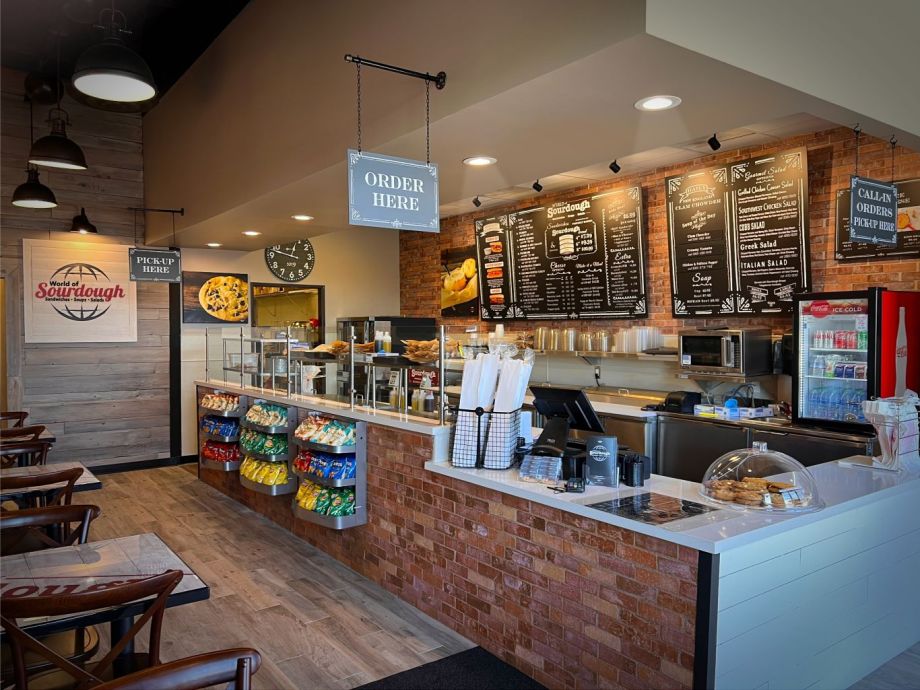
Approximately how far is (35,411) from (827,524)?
7.50 meters

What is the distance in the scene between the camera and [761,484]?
2773 millimetres

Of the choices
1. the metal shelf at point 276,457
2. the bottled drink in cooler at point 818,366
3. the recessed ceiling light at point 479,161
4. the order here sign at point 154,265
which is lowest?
the metal shelf at point 276,457

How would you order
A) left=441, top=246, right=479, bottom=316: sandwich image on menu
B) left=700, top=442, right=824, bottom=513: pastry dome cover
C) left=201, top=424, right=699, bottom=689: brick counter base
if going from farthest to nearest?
left=441, top=246, right=479, bottom=316: sandwich image on menu, left=700, top=442, right=824, bottom=513: pastry dome cover, left=201, top=424, right=699, bottom=689: brick counter base

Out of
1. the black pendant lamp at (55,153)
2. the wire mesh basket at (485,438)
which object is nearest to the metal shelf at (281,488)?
the wire mesh basket at (485,438)

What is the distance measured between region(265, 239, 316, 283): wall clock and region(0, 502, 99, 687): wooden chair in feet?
16.6

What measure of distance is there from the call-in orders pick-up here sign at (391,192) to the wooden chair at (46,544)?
1.78 meters

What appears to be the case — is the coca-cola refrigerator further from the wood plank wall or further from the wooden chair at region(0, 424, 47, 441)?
the wood plank wall

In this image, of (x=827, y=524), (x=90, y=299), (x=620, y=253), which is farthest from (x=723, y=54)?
(x=90, y=299)

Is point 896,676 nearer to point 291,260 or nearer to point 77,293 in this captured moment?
point 291,260

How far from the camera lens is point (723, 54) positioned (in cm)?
261

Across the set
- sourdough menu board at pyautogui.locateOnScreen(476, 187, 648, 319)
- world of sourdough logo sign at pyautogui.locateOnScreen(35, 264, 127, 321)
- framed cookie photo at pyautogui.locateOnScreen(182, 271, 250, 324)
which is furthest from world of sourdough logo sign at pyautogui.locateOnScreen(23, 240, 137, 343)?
sourdough menu board at pyautogui.locateOnScreen(476, 187, 648, 319)

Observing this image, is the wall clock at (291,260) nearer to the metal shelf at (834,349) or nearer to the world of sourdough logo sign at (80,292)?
the world of sourdough logo sign at (80,292)

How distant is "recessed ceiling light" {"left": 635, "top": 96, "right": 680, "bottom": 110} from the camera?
300 centimetres

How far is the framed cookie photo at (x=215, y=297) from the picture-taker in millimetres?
7965
